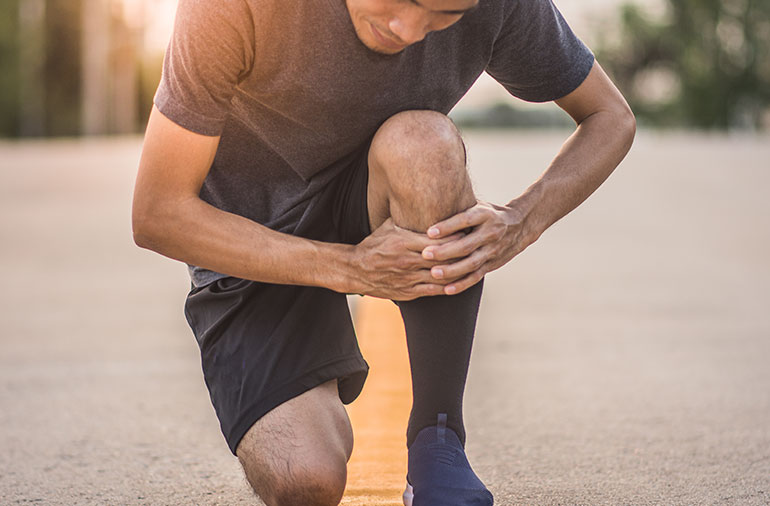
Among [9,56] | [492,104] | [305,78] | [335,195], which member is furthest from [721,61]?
[305,78]

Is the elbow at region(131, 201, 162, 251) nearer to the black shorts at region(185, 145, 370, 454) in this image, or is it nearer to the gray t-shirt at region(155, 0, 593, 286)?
the gray t-shirt at region(155, 0, 593, 286)

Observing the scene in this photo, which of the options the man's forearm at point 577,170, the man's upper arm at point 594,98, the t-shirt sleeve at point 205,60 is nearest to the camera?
the t-shirt sleeve at point 205,60

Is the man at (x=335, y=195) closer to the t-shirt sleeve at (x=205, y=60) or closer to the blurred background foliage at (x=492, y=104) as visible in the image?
the t-shirt sleeve at (x=205, y=60)

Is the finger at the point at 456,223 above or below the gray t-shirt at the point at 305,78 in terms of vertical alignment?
below

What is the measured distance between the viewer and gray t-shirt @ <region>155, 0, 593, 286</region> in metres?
2.33

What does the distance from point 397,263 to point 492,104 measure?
4233 centimetres

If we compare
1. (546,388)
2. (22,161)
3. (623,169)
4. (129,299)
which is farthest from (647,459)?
(22,161)

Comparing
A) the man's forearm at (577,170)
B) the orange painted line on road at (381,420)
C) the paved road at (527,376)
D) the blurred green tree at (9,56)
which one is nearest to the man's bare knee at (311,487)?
the orange painted line on road at (381,420)

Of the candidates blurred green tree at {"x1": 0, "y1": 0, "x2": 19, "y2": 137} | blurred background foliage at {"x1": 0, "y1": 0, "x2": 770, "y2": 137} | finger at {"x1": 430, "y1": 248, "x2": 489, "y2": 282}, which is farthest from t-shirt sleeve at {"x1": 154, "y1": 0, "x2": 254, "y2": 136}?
blurred green tree at {"x1": 0, "y1": 0, "x2": 19, "y2": 137}

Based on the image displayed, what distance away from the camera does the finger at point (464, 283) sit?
2410 mm

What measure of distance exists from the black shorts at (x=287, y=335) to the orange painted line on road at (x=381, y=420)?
0.33 metres

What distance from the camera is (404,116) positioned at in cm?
249

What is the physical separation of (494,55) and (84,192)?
13.8 m

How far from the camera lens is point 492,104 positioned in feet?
144
